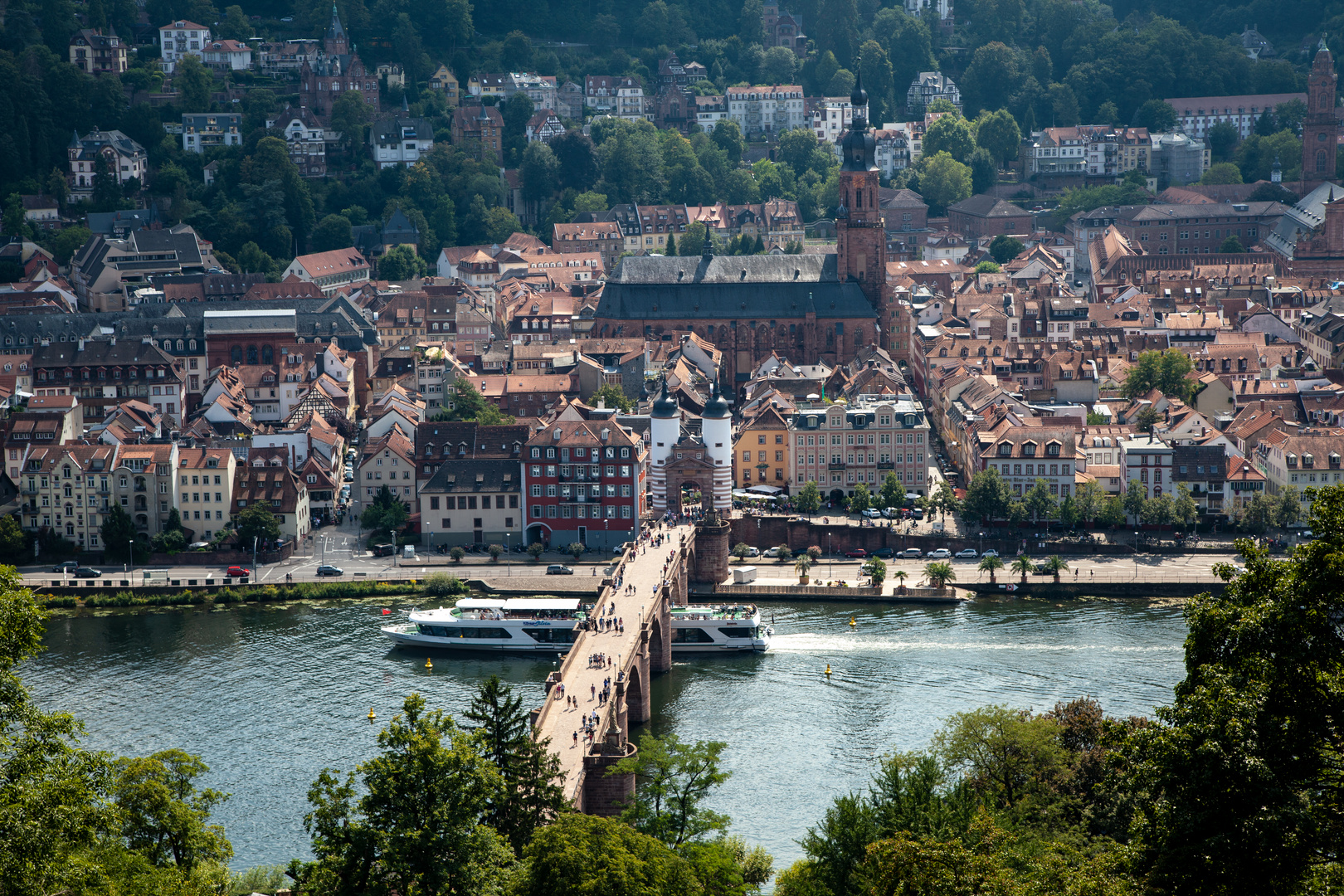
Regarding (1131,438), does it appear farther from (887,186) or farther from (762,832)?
(887,186)

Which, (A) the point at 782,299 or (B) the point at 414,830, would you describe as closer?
(B) the point at 414,830

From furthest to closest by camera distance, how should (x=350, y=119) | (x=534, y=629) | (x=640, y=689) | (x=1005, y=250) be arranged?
1. (x=350, y=119)
2. (x=1005, y=250)
3. (x=534, y=629)
4. (x=640, y=689)

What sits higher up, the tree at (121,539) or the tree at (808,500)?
the tree at (808,500)

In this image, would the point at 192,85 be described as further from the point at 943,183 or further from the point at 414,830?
the point at 414,830

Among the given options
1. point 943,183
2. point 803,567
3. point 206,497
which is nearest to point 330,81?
point 943,183

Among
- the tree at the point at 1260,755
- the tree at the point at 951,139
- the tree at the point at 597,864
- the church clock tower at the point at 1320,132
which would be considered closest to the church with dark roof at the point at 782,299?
the tree at the point at 951,139

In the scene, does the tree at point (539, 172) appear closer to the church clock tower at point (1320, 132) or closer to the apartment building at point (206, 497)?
the church clock tower at point (1320, 132)
